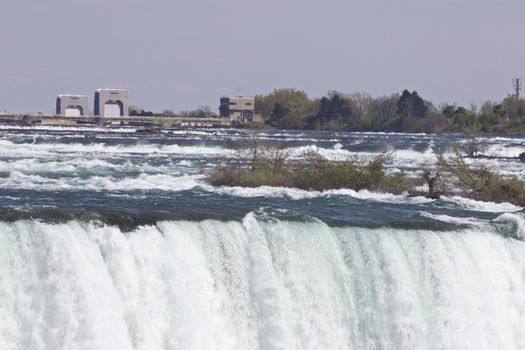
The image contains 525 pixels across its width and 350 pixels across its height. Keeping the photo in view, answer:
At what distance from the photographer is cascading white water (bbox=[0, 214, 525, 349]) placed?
791 inches

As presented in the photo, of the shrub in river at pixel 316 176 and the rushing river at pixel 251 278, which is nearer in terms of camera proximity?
the rushing river at pixel 251 278

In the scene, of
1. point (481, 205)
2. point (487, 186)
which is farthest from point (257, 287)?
point (487, 186)

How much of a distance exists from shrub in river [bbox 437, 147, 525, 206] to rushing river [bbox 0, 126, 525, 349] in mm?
7690

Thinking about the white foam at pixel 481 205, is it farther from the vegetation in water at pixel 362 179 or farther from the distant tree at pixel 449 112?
the distant tree at pixel 449 112

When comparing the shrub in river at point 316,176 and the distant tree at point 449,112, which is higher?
the distant tree at point 449,112

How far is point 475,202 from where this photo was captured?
126 feet

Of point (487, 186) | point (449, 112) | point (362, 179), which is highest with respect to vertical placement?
point (449, 112)

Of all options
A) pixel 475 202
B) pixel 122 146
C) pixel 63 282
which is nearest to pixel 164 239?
pixel 63 282

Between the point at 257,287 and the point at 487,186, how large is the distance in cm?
1891

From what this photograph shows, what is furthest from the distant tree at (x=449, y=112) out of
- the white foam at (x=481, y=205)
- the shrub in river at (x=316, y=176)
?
the white foam at (x=481, y=205)

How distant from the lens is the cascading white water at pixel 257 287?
65.9 ft

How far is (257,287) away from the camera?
23.2 meters

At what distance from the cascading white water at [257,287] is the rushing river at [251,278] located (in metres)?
0.03

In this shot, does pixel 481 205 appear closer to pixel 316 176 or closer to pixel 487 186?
pixel 487 186
